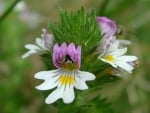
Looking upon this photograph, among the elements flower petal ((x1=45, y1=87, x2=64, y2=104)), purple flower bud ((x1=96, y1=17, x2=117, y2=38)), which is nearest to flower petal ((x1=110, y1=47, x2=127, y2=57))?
purple flower bud ((x1=96, y1=17, x2=117, y2=38))

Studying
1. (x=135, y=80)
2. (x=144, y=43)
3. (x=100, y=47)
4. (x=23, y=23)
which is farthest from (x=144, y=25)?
(x=100, y=47)

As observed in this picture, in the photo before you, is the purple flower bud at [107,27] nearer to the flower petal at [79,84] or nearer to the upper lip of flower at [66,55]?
the upper lip of flower at [66,55]

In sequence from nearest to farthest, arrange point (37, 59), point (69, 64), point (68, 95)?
1. point (68, 95)
2. point (69, 64)
3. point (37, 59)

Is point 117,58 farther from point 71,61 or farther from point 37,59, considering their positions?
point 37,59

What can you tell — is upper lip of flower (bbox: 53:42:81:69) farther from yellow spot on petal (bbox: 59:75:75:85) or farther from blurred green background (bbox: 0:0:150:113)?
blurred green background (bbox: 0:0:150:113)

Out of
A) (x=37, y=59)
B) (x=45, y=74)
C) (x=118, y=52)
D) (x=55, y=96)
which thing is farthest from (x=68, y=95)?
(x=37, y=59)

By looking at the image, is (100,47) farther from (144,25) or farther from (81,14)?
(144,25)

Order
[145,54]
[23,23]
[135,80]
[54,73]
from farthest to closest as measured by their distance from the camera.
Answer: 1. [23,23]
2. [145,54]
3. [135,80]
4. [54,73]
